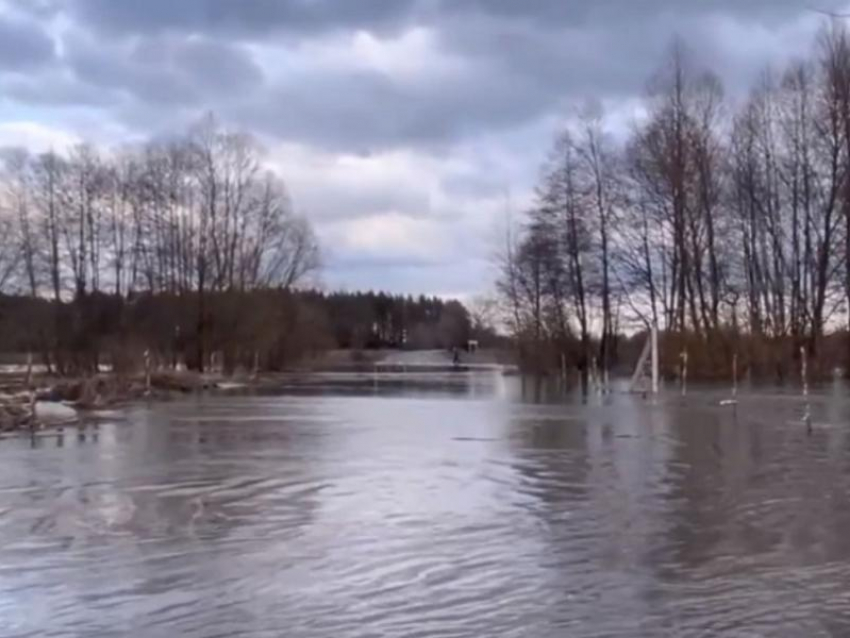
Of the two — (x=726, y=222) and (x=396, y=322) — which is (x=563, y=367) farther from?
(x=396, y=322)

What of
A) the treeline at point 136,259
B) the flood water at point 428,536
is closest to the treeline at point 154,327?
the treeline at point 136,259

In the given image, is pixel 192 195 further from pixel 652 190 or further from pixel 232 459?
pixel 232 459

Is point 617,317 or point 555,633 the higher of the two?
point 617,317

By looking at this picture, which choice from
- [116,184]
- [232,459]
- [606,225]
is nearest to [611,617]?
[232,459]

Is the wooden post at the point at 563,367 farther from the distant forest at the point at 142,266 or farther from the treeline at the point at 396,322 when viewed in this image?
the treeline at the point at 396,322

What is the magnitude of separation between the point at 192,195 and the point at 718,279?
106ft

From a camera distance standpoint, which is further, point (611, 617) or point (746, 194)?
point (746, 194)

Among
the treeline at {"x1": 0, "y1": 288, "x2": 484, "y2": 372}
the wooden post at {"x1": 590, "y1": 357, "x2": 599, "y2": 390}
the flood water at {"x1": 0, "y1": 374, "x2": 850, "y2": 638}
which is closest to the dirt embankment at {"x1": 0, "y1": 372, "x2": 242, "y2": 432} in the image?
the flood water at {"x1": 0, "y1": 374, "x2": 850, "y2": 638}

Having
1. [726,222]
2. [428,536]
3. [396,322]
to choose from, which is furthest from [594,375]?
[396,322]

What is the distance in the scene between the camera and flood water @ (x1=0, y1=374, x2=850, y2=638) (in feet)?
26.3

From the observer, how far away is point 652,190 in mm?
61688

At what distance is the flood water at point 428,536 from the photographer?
8008 millimetres

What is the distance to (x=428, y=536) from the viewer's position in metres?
11.3

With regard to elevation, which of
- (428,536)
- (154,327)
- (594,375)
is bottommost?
(428,536)
